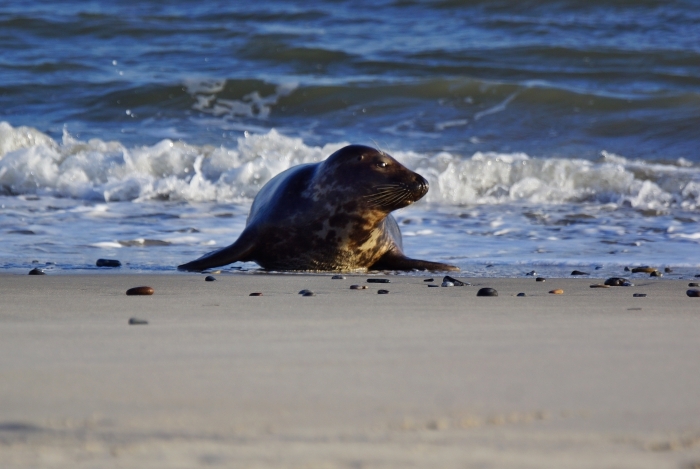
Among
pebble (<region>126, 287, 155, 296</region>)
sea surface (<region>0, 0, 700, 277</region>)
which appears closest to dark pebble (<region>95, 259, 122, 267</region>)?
sea surface (<region>0, 0, 700, 277</region>)

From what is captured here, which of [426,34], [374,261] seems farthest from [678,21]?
[374,261]

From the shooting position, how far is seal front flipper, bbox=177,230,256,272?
207 inches

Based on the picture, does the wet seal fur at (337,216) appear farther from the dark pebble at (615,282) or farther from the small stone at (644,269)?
the dark pebble at (615,282)

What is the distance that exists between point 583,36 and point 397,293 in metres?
14.8

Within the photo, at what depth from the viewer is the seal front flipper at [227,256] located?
207 inches

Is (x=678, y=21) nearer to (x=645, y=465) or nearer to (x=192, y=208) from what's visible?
(x=192, y=208)

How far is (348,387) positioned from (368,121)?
39.9ft

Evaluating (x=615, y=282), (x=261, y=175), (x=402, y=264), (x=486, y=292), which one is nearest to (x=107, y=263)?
(x=402, y=264)

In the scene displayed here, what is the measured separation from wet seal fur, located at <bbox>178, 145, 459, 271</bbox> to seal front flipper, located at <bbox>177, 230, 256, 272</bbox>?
0.5 inches

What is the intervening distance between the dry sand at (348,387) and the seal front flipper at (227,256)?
77.0 inches

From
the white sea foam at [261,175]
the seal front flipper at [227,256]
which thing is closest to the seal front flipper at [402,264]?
the seal front flipper at [227,256]

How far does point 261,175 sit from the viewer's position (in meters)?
10.3

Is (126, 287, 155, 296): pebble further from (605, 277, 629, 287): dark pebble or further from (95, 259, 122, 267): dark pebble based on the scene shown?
(605, 277, 629, 287): dark pebble

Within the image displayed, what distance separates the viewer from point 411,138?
12.9 m
